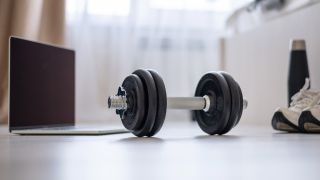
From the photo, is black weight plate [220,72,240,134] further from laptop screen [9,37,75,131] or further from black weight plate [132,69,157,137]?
laptop screen [9,37,75,131]

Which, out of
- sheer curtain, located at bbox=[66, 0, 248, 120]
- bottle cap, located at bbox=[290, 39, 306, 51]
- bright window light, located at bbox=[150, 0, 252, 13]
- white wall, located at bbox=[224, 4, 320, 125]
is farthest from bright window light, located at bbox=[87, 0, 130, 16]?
bottle cap, located at bbox=[290, 39, 306, 51]

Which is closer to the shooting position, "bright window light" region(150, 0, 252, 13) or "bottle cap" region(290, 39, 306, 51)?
"bottle cap" region(290, 39, 306, 51)

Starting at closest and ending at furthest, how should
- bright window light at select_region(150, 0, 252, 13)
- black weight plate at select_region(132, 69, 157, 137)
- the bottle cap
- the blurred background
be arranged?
1. black weight plate at select_region(132, 69, 157, 137)
2. the bottle cap
3. the blurred background
4. bright window light at select_region(150, 0, 252, 13)

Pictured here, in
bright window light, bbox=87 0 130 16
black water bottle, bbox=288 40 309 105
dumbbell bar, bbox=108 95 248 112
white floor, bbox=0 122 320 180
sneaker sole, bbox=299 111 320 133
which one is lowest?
white floor, bbox=0 122 320 180

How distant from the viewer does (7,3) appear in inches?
79.8

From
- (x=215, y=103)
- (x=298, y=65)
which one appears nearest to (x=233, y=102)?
(x=215, y=103)

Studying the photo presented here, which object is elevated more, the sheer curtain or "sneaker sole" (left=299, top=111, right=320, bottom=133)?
the sheer curtain

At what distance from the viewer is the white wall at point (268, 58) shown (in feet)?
4.94

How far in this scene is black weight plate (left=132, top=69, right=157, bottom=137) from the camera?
0.93 meters

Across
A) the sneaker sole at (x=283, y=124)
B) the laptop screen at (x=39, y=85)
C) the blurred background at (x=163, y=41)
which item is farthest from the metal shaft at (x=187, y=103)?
the blurred background at (x=163, y=41)

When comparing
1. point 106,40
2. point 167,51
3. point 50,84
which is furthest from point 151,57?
point 50,84

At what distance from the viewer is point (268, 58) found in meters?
1.81

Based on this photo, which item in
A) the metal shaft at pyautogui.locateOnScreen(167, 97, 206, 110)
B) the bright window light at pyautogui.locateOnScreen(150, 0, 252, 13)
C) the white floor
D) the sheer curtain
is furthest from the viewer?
the bright window light at pyautogui.locateOnScreen(150, 0, 252, 13)

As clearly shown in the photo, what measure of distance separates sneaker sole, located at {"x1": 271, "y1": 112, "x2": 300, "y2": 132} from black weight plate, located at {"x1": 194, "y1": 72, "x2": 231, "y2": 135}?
23cm
